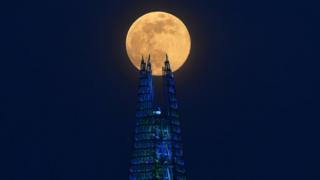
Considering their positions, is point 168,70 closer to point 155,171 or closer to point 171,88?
point 171,88

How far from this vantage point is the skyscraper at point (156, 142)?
170750 mm

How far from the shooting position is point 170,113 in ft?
568

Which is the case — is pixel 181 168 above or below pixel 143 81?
below

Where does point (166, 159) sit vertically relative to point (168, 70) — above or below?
below

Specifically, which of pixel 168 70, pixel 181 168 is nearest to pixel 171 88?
pixel 168 70

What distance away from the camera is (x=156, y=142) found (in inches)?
6732

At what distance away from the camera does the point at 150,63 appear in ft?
588

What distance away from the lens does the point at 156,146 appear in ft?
561

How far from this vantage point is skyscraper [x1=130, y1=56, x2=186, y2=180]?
560ft

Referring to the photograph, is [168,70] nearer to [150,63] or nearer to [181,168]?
[150,63]

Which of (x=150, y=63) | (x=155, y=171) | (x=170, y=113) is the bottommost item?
(x=155, y=171)

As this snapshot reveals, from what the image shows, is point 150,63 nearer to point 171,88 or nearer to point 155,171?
point 171,88

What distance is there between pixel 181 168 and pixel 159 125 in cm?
999

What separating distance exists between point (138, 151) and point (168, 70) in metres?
18.1
